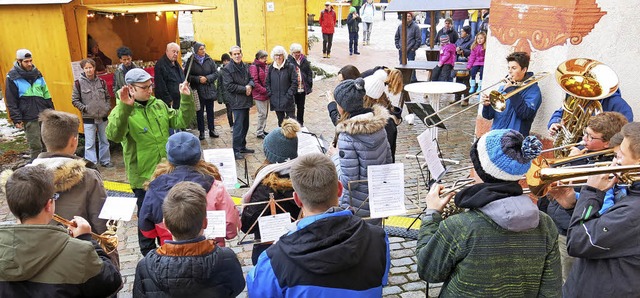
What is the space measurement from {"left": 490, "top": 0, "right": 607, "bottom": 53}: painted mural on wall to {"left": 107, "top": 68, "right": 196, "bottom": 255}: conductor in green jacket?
4.16 m

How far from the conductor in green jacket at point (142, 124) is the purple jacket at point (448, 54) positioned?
795cm

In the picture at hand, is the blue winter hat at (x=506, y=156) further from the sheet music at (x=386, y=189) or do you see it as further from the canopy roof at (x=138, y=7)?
the canopy roof at (x=138, y=7)

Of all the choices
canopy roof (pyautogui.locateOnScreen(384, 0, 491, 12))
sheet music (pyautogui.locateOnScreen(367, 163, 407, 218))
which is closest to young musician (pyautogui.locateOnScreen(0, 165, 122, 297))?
sheet music (pyautogui.locateOnScreen(367, 163, 407, 218))

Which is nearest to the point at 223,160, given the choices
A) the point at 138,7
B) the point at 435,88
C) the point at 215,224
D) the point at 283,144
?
A: the point at 283,144

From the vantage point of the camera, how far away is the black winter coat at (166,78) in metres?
8.55

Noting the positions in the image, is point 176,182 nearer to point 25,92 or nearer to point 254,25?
point 25,92

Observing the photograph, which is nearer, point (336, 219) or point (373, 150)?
point (336, 219)

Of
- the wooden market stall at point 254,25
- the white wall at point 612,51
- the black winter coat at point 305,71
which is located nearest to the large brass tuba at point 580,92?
the white wall at point 612,51

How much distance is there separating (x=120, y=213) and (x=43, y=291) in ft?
3.21

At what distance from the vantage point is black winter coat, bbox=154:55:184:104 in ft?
28.1

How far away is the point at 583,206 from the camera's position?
2834mm

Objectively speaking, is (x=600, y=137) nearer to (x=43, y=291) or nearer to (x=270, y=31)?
(x=43, y=291)

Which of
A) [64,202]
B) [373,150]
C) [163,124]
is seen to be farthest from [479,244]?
[163,124]

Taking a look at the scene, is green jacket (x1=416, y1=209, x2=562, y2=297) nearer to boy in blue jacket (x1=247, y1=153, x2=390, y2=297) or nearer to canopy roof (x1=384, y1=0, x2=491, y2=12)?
boy in blue jacket (x1=247, y1=153, x2=390, y2=297)
